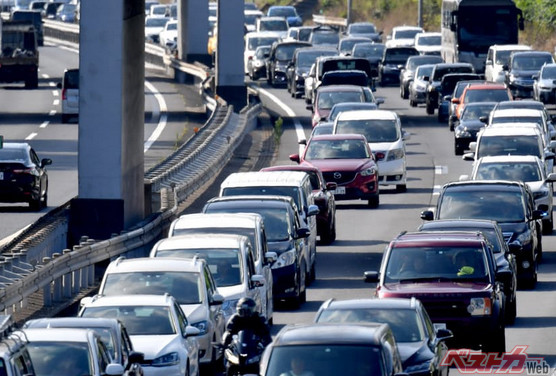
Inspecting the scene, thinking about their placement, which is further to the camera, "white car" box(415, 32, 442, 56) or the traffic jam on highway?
"white car" box(415, 32, 442, 56)

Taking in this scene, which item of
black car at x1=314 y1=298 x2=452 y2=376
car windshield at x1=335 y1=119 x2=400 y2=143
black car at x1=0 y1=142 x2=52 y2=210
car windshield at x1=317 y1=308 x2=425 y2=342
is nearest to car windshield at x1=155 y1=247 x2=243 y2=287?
black car at x1=314 y1=298 x2=452 y2=376

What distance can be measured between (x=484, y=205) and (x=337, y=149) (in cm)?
1065

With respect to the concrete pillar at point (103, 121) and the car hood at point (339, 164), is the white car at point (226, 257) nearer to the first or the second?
the concrete pillar at point (103, 121)

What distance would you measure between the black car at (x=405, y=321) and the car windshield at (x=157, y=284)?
3.03m

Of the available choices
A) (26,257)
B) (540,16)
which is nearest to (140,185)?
(26,257)

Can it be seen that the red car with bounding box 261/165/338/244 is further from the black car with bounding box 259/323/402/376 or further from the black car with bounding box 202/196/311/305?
the black car with bounding box 259/323/402/376

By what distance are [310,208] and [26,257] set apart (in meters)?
5.97

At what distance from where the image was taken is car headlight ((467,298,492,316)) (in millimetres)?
22141

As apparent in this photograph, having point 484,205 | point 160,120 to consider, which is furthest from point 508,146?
point 160,120

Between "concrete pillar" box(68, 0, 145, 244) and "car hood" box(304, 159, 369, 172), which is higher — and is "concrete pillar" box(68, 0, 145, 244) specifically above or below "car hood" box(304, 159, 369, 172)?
above

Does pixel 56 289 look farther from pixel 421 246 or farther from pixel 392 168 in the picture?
pixel 392 168

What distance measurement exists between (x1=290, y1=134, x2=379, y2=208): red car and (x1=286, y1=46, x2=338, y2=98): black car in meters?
30.6

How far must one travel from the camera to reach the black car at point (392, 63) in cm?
7819

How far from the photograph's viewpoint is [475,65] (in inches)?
2970
